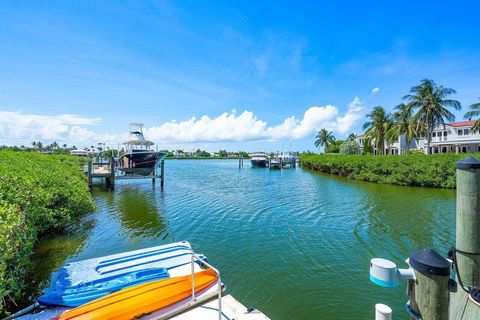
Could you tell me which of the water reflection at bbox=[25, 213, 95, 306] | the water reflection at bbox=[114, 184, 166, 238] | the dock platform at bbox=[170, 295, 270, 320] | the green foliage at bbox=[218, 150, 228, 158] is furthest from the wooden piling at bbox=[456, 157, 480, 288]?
the green foliage at bbox=[218, 150, 228, 158]

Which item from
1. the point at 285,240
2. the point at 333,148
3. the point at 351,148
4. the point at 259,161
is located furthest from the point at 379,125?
the point at 285,240

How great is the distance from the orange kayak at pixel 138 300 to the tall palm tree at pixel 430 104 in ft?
138

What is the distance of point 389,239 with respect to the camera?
10.0m

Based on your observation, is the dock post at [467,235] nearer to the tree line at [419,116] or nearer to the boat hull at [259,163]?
the tree line at [419,116]

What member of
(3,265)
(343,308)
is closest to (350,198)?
(343,308)

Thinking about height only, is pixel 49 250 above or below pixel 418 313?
below

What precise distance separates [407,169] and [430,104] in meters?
16.0

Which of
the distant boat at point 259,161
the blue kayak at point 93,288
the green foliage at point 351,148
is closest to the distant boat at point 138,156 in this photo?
the blue kayak at point 93,288

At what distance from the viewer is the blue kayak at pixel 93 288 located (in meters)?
4.54

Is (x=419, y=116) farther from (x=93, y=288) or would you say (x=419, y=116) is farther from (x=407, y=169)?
(x=93, y=288)

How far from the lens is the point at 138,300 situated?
421cm

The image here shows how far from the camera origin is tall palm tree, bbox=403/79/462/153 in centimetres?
3506

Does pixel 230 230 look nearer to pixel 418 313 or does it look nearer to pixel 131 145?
pixel 418 313

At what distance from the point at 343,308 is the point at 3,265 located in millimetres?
6401
